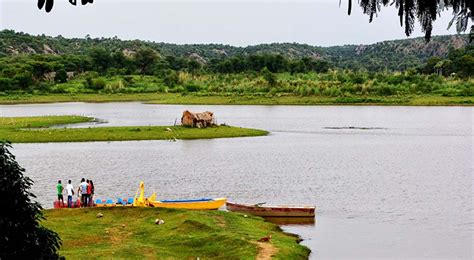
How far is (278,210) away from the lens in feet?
102

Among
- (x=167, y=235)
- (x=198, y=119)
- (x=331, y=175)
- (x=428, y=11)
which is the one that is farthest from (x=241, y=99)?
(x=428, y=11)

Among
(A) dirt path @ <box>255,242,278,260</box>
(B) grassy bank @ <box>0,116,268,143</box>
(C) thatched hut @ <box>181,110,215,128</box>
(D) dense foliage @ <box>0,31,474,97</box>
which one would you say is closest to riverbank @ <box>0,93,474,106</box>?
(D) dense foliage @ <box>0,31,474,97</box>

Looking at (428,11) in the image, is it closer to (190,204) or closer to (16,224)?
(16,224)

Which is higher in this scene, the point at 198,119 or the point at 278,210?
the point at 198,119

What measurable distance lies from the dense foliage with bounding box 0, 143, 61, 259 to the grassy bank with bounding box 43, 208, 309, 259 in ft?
31.4

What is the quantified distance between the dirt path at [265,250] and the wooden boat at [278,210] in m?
6.14

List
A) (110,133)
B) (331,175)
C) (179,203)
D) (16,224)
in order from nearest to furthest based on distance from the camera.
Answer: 1. (16,224)
2. (179,203)
3. (331,175)
4. (110,133)

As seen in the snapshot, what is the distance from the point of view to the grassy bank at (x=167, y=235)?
909 inches

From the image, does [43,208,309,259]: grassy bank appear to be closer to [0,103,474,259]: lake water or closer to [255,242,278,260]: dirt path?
[255,242,278,260]: dirt path

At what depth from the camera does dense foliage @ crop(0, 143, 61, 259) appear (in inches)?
474

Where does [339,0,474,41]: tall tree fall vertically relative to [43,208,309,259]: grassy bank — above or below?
above

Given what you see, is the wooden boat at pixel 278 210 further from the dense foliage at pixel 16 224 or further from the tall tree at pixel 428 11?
the tall tree at pixel 428 11

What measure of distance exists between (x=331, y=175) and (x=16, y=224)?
33256 millimetres

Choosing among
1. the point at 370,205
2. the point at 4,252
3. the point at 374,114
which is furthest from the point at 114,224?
the point at 374,114
